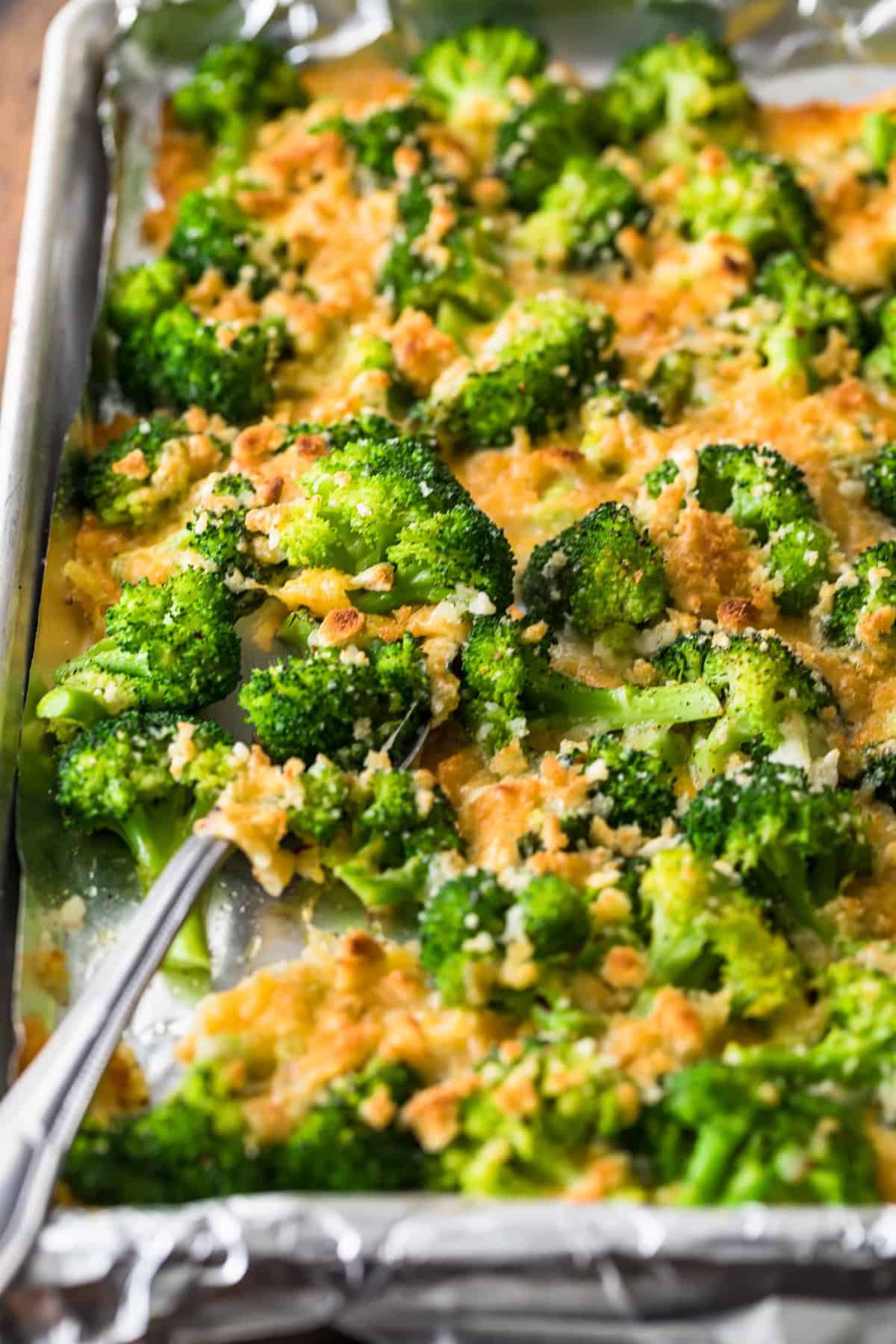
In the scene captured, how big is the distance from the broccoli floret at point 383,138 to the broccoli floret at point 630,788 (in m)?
1.51

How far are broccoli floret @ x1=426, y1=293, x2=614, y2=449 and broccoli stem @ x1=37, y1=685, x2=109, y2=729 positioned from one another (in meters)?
0.81

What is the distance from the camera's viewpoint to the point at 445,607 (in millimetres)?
2328

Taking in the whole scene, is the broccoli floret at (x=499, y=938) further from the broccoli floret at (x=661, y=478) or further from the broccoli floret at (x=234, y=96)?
the broccoli floret at (x=234, y=96)

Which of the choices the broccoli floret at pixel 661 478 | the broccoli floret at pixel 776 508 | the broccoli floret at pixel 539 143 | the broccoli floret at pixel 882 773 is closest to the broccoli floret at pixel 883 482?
the broccoli floret at pixel 776 508

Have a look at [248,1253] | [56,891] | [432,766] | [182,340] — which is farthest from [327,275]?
[248,1253]

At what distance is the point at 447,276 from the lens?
287 centimetres

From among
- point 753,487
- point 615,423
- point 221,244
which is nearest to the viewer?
point 753,487

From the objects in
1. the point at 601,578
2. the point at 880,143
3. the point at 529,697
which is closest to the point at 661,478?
the point at 601,578

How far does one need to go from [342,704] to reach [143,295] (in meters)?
1.11

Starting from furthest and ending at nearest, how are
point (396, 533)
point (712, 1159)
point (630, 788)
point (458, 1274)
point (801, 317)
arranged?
point (801, 317), point (396, 533), point (630, 788), point (712, 1159), point (458, 1274)

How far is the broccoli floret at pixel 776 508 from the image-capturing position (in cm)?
243

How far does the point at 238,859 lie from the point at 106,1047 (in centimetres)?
42

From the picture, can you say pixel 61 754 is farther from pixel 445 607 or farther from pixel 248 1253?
pixel 248 1253

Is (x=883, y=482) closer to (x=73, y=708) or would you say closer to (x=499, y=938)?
(x=499, y=938)
